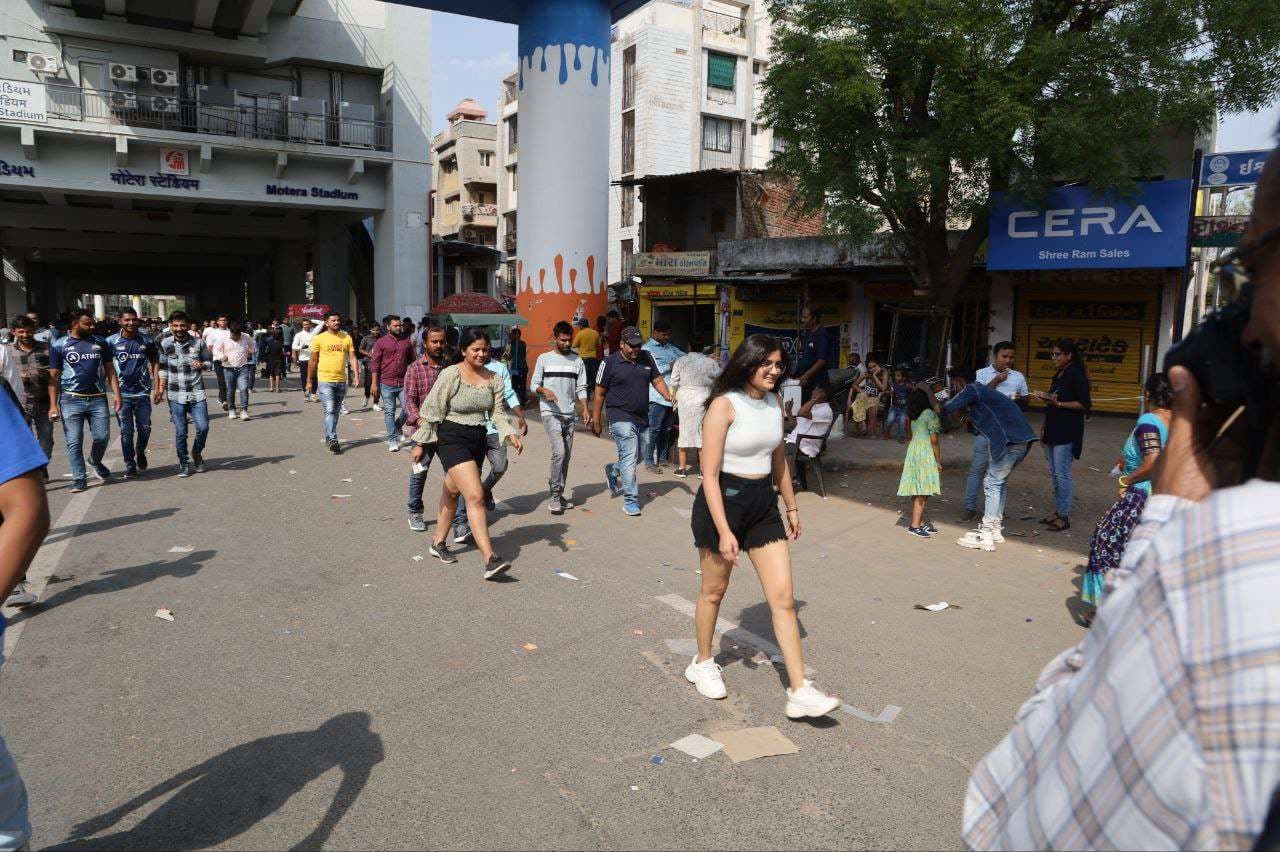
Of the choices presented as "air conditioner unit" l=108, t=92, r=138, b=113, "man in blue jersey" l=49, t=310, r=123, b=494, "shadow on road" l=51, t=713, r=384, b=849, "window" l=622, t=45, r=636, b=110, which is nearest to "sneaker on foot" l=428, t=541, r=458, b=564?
"shadow on road" l=51, t=713, r=384, b=849

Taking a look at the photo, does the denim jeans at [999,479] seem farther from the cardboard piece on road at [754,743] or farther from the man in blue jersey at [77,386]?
the man in blue jersey at [77,386]

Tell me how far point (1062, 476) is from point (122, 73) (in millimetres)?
26676

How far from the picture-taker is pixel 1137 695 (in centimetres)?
112

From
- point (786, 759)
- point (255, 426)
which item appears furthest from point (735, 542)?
point (255, 426)

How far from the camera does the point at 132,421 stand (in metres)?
10.3

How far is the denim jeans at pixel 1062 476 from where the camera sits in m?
8.56

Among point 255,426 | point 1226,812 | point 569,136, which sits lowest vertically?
point 255,426

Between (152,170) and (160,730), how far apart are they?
25271mm

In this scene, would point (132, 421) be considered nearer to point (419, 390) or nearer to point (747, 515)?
point (419, 390)

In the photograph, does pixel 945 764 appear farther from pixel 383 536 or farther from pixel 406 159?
pixel 406 159

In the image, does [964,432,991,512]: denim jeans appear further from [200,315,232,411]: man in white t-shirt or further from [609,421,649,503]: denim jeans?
[200,315,232,411]: man in white t-shirt

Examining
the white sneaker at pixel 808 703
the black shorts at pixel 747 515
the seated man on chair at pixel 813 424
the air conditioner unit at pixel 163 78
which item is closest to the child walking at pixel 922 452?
the seated man on chair at pixel 813 424

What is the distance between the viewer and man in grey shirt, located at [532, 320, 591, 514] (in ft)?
29.6

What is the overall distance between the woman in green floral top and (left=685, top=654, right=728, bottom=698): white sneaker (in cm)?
231
